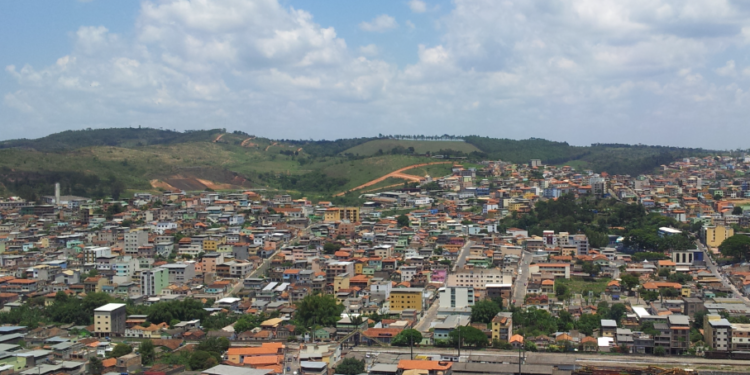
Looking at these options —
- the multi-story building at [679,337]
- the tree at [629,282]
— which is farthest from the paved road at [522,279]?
the multi-story building at [679,337]

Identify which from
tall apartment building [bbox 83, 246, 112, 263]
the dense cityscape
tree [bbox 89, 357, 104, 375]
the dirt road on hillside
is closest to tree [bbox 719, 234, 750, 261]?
the dense cityscape

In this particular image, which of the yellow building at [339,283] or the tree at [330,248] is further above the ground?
the tree at [330,248]

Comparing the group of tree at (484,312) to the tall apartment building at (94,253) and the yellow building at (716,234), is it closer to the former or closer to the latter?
the yellow building at (716,234)

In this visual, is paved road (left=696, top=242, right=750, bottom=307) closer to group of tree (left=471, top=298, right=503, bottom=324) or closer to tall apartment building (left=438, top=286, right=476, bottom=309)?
group of tree (left=471, top=298, right=503, bottom=324)

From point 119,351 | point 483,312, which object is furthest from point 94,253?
Result: point 483,312

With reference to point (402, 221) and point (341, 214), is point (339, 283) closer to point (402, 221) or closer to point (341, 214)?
point (402, 221)

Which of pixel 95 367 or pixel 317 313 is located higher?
pixel 317 313

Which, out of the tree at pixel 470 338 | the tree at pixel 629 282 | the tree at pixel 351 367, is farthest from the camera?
the tree at pixel 629 282
